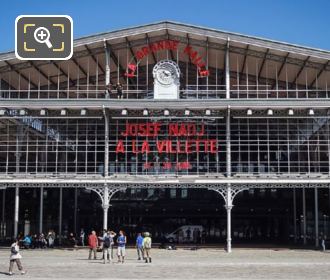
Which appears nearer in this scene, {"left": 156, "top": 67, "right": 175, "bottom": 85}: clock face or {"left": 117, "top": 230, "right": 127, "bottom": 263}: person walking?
{"left": 117, "top": 230, "right": 127, "bottom": 263}: person walking

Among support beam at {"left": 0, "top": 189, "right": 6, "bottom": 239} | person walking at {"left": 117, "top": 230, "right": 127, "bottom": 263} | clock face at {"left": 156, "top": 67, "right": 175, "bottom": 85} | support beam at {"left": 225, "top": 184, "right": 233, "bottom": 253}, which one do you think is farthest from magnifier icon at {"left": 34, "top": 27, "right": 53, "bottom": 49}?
support beam at {"left": 0, "top": 189, "right": 6, "bottom": 239}

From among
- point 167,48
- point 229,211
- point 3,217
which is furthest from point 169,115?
point 3,217

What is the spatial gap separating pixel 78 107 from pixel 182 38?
8.70m

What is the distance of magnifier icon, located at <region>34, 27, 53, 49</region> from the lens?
722 centimetres

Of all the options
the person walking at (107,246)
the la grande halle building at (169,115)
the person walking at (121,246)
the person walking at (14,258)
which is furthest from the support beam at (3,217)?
the person walking at (14,258)

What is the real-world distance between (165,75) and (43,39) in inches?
1171

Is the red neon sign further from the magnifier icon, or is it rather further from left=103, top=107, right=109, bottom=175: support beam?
the magnifier icon

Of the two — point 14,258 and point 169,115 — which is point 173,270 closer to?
point 14,258

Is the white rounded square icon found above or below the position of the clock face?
below

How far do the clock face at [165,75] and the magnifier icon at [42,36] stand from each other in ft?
96.7

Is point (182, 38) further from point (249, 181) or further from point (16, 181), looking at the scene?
point (16, 181)

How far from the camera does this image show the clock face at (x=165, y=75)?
3669cm

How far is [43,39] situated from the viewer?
7270mm

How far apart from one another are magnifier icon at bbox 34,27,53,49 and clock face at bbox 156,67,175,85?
1160 inches
